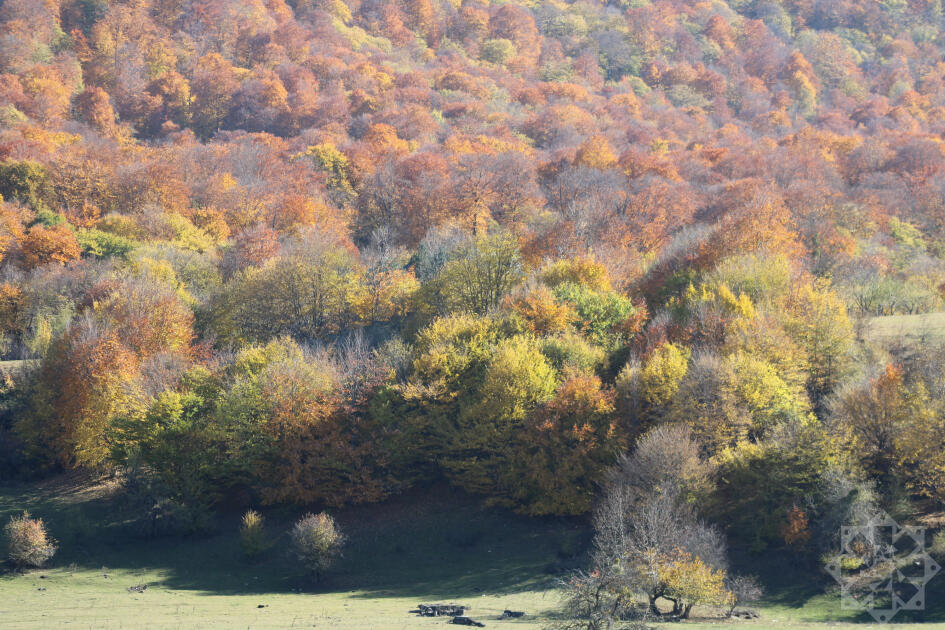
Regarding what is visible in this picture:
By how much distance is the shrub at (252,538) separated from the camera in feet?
150

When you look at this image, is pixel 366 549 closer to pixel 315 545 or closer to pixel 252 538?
pixel 315 545

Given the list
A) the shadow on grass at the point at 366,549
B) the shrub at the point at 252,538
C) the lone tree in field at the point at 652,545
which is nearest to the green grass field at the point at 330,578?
the shadow on grass at the point at 366,549

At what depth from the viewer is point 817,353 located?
171 ft

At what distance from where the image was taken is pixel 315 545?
1668 inches

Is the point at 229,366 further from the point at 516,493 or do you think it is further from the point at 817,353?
the point at 817,353

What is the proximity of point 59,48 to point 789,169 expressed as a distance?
124469 millimetres

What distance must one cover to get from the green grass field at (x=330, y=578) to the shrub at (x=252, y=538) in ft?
2.01

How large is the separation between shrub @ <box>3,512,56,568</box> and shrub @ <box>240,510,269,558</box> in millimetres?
9521

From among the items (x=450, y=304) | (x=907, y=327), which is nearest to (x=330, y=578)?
(x=450, y=304)

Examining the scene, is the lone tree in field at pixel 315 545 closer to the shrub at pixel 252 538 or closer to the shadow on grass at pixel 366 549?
the shadow on grass at pixel 366 549

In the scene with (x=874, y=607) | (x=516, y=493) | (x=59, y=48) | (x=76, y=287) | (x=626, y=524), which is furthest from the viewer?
(x=59, y=48)

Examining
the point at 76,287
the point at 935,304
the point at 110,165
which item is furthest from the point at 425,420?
the point at 110,165

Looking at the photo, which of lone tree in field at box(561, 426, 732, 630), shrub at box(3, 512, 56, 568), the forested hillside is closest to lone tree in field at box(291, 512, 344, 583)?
the forested hillside

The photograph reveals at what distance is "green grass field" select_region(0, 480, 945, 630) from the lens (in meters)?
34.3
